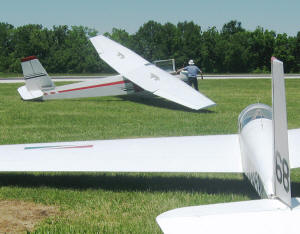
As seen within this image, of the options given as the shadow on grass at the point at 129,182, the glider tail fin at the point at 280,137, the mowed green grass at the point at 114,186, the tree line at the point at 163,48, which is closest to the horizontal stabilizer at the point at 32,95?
the mowed green grass at the point at 114,186

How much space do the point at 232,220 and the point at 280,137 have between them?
0.72 meters

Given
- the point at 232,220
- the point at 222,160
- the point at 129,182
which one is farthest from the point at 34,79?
the point at 232,220

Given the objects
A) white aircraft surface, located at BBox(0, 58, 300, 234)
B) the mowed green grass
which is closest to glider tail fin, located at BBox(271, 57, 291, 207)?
white aircraft surface, located at BBox(0, 58, 300, 234)

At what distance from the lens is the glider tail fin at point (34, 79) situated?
15.6 metres

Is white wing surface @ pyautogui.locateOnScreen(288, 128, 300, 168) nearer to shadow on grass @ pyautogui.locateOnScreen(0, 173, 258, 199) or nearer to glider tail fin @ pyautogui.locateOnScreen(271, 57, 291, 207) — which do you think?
shadow on grass @ pyautogui.locateOnScreen(0, 173, 258, 199)

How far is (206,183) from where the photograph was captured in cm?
582

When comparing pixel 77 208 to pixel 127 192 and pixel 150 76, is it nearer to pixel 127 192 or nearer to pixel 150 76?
pixel 127 192

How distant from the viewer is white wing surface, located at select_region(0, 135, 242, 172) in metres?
5.34

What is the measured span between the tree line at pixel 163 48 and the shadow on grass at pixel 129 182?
190 ft

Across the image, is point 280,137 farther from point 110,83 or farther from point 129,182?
point 110,83

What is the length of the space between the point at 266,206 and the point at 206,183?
262cm

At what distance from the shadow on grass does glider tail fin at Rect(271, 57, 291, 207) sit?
77.6 inches

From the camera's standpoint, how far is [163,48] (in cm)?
7269

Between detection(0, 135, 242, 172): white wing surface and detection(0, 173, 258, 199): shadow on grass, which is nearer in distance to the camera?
detection(0, 135, 242, 172): white wing surface
